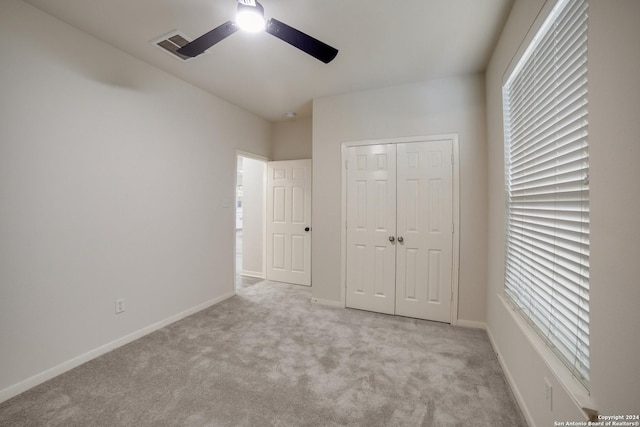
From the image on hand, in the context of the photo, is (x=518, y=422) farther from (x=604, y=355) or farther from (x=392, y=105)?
(x=392, y=105)

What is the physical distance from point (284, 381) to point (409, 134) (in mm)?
2712

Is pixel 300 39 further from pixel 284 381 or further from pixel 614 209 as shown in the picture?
pixel 284 381

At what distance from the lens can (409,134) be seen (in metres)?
2.99

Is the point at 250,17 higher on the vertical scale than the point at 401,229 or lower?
higher

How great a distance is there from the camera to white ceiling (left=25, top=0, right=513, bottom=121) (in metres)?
1.86

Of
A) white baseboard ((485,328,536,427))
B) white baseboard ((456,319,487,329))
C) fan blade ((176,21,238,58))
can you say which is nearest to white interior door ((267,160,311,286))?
white baseboard ((456,319,487,329))

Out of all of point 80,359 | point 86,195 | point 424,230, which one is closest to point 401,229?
point 424,230

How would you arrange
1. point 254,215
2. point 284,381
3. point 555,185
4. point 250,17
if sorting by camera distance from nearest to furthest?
point 555,185 → point 250,17 → point 284,381 → point 254,215

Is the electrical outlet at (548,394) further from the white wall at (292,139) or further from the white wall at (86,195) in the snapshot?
the white wall at (292,139)

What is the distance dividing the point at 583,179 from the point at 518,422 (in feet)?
4.82

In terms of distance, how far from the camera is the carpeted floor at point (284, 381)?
5.26 ft

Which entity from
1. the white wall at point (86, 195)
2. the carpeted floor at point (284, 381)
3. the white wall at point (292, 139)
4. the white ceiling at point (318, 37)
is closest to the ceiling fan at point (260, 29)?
the white ceiling at point (318, 37)

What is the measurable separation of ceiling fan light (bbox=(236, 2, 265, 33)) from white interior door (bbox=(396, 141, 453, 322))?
6.61 feet

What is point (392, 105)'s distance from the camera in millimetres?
3062
